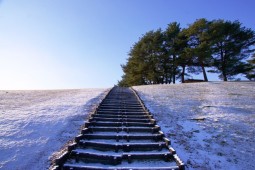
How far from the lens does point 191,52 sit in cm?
3394

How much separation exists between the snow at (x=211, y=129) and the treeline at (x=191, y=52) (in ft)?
55.5

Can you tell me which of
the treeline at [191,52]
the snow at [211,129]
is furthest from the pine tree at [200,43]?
the snow at [211,129]

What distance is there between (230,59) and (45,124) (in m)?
30.2

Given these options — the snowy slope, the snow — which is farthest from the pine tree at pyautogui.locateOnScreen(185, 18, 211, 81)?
the snowy slope

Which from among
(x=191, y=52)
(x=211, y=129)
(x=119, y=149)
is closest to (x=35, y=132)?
(x=119, y=149)

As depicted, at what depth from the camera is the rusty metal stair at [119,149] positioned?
688 cm

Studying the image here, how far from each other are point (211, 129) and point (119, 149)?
5.50 metres

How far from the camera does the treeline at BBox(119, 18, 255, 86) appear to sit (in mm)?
33594

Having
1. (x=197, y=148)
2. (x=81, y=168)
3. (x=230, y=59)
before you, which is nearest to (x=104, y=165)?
(x=81, y=168)

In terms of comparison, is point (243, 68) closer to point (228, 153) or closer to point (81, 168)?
point (228, 153)

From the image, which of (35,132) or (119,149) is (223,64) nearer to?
(119,149)

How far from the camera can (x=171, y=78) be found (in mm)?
41500

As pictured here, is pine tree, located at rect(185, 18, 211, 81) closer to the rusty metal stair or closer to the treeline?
the treeline

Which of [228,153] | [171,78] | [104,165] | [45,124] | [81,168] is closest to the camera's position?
[81,168]
